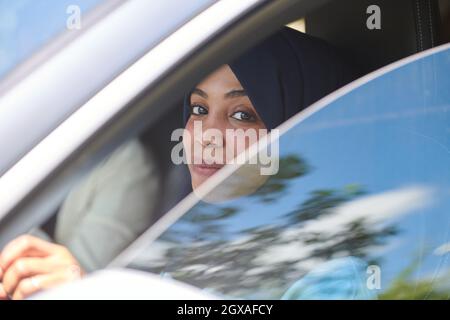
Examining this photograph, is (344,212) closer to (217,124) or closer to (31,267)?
(217,124)

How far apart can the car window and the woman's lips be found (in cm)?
4

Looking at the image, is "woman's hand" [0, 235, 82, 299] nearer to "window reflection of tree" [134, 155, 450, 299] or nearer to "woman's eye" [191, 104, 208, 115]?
"window reflection of tree" [134, 155, 450, 299]

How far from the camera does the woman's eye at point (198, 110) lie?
5.48 feet

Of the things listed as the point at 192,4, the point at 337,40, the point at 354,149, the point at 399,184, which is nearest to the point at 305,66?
the point at 337,40

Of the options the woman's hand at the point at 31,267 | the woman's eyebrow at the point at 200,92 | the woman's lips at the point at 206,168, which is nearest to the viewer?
the woman's hand at the point at 31,267

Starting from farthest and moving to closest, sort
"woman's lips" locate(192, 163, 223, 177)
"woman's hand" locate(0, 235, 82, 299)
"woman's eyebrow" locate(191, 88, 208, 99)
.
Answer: "woman's lips" locate(192, 163, 223, 177) < "woman's eyebrow" locate(191, 88, 208, 99) < "woman's hand" locate(0, 235, 82, 299)

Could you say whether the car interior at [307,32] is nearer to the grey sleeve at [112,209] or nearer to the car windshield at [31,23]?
the grey sleeve at [112,209]

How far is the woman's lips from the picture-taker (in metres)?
1.70

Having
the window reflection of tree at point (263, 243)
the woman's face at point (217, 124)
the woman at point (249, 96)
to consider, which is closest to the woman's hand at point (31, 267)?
the woman at point (249, 96)

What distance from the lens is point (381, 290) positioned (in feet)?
6.05

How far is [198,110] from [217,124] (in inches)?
3.4

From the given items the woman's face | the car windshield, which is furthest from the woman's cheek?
the car windshield

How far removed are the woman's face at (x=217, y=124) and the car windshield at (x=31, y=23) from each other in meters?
0.32

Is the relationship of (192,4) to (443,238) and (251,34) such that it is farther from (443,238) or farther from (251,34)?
(443,238)
